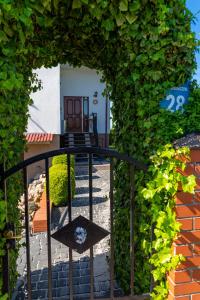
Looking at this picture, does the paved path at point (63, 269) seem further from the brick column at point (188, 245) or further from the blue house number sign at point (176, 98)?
the blue house number sign at point (176, 98)

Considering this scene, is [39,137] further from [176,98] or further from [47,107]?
[176,98]

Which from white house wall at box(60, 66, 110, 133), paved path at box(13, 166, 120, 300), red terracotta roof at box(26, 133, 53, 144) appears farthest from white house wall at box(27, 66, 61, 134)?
paved path at box(13, 166, 120, 300)

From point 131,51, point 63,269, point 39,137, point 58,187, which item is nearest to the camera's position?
point 131,51

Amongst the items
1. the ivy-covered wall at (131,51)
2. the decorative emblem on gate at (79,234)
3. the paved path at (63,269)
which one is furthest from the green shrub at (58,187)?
the decorative emblem on gate at (79,234)

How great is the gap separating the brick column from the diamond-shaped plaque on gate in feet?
1.82

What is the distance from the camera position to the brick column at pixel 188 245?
6.20ft

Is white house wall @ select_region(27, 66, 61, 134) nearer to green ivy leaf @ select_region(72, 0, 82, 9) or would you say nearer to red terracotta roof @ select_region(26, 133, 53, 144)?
red terracotta roof @ select_region(26, 133, 53, 144)

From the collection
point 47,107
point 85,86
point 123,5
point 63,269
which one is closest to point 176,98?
point 123,5

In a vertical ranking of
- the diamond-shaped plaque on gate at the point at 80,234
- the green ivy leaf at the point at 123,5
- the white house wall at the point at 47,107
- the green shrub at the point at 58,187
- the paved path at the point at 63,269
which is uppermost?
the white house wall at the point at 47,107

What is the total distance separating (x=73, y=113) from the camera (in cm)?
1547

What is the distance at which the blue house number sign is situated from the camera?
2084mm

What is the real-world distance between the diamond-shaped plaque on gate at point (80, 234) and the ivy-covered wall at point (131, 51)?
379mm

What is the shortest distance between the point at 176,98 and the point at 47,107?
1149 cm

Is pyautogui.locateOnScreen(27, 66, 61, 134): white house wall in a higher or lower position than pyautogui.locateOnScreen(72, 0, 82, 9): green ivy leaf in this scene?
higher
